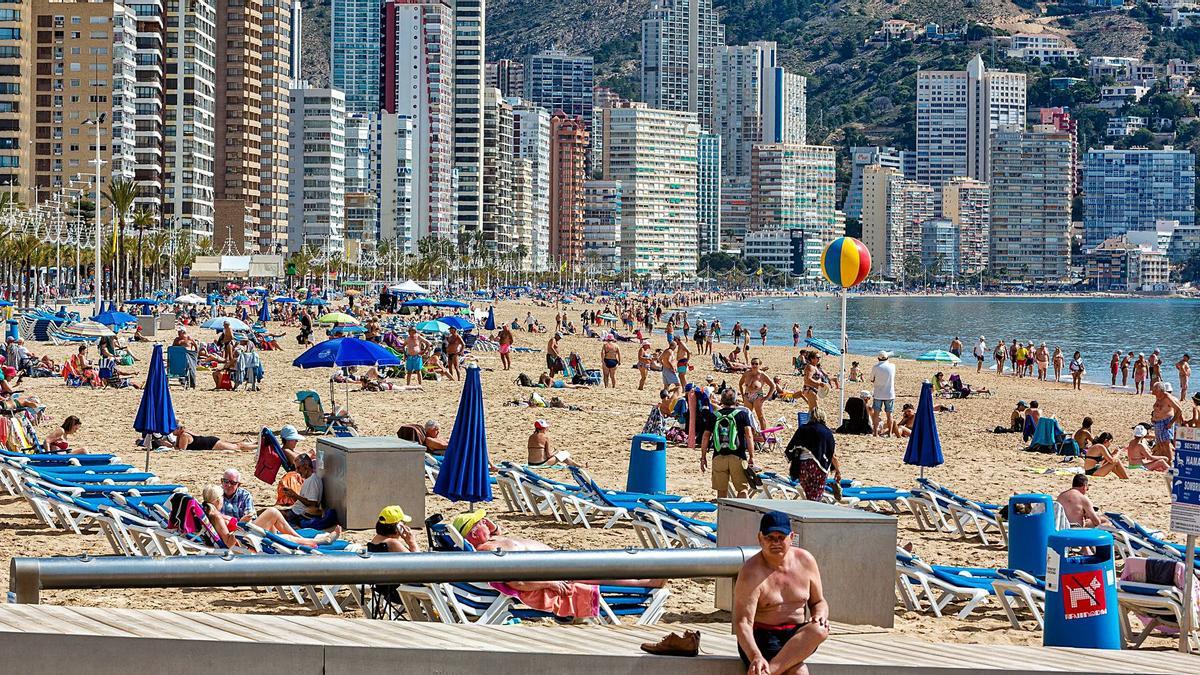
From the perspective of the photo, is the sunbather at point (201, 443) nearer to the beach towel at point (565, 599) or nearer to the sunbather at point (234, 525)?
the sunbather at point (234, 525)

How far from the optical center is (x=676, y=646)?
5977 mm

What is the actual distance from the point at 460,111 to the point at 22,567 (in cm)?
18302

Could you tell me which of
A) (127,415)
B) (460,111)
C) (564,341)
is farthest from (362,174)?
(127,415)

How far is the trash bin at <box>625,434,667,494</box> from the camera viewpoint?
14367 millimetres

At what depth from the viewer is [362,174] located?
548ft

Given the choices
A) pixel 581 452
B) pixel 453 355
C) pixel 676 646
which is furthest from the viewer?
pixel 453 355

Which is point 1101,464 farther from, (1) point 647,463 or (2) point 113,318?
→ (2) point 113,318

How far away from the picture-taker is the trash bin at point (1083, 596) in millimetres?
8117

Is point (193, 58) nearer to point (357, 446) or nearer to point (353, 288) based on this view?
point (353, 288)

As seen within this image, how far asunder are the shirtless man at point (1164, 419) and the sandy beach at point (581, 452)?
124 cm

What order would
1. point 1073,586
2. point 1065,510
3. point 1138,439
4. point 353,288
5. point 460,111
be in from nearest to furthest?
point 1073,586
point 1065,510
point 1138,439
point 353,288
point 460,111

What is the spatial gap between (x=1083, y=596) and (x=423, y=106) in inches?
6963

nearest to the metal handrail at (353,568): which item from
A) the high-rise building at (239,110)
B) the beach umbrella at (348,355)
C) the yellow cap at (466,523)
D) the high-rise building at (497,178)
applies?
the yellow cap at (466,523)

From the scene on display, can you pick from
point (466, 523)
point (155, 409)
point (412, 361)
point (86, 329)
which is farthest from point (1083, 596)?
point (86, 329)
